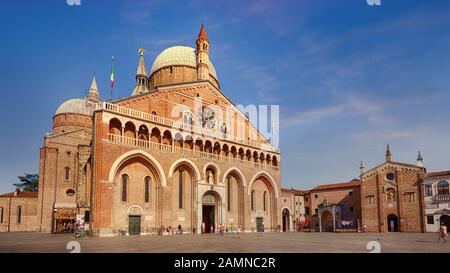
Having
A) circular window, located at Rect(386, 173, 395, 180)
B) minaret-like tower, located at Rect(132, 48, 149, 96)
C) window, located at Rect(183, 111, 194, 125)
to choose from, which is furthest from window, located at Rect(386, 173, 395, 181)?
minaret-like tower, located at Rect(132, 48, 149, 96)

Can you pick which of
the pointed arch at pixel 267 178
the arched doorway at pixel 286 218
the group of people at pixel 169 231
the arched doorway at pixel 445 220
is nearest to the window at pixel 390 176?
the arched doorway at pixel 445 220

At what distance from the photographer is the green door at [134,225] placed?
3085 cm

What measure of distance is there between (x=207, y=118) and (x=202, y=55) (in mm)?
8439

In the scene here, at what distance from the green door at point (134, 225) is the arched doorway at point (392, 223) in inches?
1285

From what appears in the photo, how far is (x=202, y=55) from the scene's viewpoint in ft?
145

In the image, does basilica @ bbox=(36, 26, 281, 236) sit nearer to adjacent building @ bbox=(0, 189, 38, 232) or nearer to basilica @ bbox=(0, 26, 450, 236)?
basilica @ bbox=(0, 26, 450, 236)

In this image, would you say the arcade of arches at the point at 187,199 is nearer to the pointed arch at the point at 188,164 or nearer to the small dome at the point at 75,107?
the pointed arch at the point at 188,164

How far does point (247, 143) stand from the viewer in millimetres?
43688

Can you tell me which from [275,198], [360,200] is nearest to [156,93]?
[275,198]

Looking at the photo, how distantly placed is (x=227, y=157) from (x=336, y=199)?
23905 millimetres

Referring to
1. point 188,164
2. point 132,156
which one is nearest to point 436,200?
point 188,164

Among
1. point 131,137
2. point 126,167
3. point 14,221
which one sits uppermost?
point 131,137

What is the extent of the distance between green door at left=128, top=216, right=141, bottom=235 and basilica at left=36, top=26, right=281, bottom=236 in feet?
0.26

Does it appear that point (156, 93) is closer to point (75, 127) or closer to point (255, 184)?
point (255, 184)
